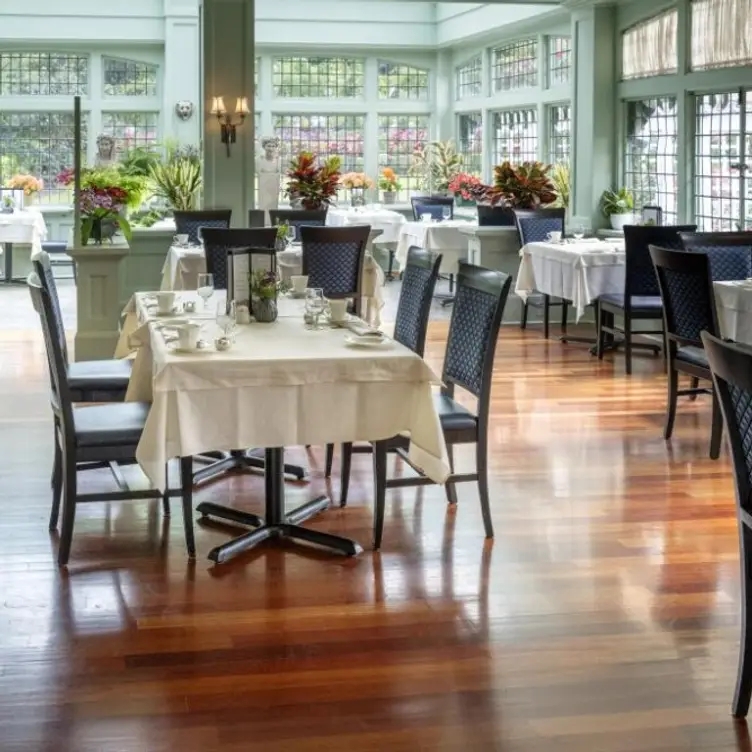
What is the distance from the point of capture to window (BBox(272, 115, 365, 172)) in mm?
18719

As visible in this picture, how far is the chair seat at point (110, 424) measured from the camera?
4773 mm

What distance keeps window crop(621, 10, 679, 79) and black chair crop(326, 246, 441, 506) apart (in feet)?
19.7

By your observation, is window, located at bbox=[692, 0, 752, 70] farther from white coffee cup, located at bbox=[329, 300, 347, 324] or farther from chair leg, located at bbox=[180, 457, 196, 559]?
chair leg, located at bbox=[180, 457, 196, 559]

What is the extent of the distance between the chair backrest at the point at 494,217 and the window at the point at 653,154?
1.16 m

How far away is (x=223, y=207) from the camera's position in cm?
1200

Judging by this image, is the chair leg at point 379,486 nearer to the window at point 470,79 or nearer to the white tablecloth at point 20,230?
the white tablecloth at point 20,230

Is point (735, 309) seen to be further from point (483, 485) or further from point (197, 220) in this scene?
point (197, 220)

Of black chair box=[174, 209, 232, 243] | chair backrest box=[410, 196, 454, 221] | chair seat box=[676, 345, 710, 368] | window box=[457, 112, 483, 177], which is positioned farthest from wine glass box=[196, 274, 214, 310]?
window box=[457, 112, 483, 177]

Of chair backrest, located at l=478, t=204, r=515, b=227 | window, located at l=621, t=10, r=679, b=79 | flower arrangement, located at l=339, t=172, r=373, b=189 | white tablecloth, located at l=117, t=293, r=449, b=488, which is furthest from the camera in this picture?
flower arrangement, located at l=339, t=172, r=373, b=189

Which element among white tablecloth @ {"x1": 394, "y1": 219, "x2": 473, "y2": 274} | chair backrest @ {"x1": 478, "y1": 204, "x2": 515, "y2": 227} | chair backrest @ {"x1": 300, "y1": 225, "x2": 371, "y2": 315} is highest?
chair backrest @ {"x1": 478, "y1": 204, "x2": 515, "y2": 227}

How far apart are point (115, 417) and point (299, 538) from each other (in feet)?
2.75

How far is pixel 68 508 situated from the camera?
4781 millimetres

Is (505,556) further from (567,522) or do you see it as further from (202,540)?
(202,540)

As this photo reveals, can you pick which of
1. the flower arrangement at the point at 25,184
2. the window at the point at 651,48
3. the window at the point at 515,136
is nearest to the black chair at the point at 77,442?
the window at the point at 651,48
